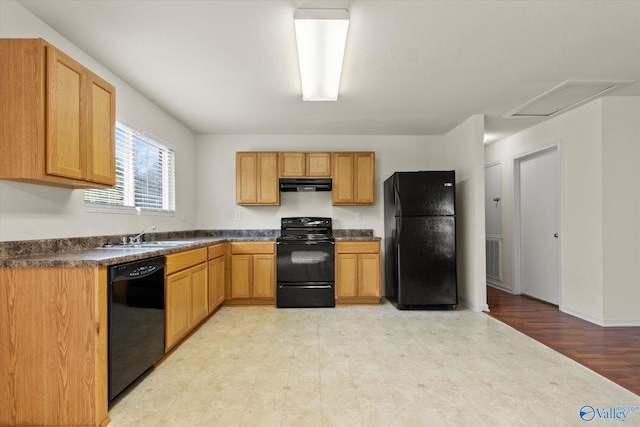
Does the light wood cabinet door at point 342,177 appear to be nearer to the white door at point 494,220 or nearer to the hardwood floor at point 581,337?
the hardwood floor at point 581,337

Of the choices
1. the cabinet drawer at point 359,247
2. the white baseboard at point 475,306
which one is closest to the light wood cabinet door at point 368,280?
the cabinet drawer at point 359,247

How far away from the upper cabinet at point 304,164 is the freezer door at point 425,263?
1.38 metres

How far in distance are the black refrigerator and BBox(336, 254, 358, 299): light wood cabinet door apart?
61 centimetres

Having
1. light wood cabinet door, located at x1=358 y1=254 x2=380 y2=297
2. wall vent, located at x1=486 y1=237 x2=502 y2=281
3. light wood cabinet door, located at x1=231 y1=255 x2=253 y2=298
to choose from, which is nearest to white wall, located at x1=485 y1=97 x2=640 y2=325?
wall vent, located at x1=486 y1=237 x2=502 y2=281

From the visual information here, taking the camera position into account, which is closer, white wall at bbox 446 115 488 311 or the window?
the window

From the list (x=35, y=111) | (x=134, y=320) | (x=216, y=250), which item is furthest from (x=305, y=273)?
(x=35, y=111)

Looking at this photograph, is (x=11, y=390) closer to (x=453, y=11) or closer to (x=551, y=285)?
(x=453, y=11)

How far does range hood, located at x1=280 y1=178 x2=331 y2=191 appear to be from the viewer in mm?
4988

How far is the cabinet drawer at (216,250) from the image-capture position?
3.97 m

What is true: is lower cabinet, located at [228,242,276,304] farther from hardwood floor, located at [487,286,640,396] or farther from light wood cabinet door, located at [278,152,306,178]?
hardwood floor, located at [487,286,640,396]

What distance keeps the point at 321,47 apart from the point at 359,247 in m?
2.86

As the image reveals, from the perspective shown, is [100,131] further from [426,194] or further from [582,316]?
[582,316]

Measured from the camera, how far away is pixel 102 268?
1941mm

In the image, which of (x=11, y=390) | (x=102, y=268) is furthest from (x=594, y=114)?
(x=11, y=390)
